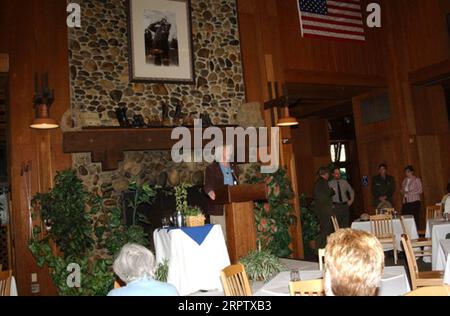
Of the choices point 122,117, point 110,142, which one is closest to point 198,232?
point 110,142

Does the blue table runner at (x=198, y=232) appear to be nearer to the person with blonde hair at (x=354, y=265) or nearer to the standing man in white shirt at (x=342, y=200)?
the person with blonde hair at (x=354, y=265)

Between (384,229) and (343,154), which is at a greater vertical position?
(343,154)

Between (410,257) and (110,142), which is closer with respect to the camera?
(410,257)

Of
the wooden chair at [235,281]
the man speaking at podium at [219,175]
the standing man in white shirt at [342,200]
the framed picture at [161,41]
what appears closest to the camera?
the wooden chair at [235,281]

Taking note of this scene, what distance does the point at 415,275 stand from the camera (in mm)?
4148

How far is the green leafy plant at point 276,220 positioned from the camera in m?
7.46

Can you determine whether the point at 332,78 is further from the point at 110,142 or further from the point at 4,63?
the point at 4,63

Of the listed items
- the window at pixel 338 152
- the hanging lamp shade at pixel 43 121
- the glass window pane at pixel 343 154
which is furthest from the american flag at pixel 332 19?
the hanging lamp shade at pixel 43 121

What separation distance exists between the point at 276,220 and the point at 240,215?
2907 millimetres

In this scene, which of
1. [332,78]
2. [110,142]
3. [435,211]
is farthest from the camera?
[332,78]

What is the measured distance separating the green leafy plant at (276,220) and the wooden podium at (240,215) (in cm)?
270

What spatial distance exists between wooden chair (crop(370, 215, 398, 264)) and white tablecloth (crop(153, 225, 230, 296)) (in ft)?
10.2

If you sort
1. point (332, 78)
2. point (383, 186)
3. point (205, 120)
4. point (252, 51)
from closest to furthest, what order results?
point (205, 120), point (252, 51), point (383, 186), point (332, 78)
